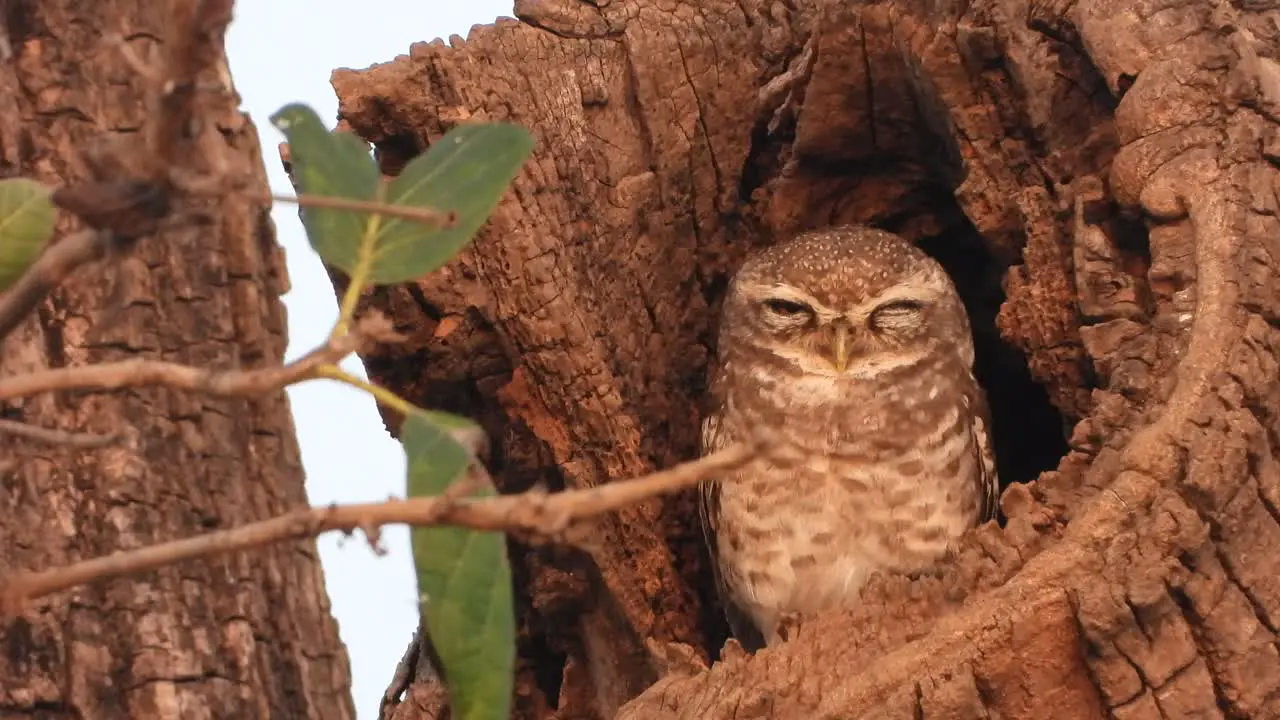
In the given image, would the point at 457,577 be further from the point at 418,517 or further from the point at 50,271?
the point at 50,271

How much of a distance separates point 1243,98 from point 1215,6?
196mm

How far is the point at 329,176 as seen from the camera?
1229 millimetres

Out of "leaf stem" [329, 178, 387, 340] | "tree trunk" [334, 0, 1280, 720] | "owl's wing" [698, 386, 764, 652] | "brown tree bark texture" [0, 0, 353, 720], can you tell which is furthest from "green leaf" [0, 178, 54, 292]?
"owl's wing" [698, 386, 764, 652]

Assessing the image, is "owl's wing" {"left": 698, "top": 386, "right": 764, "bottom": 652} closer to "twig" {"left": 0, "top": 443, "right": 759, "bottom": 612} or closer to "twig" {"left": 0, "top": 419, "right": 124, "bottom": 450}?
"twig" {"left": 0, "top": 419, "right": 124, "bottom": 450}

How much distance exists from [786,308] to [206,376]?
94.4 inches

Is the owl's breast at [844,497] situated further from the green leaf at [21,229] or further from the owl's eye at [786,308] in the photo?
the green leaf at [21,229]

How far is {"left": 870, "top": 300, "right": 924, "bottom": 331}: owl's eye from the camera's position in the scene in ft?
11.0

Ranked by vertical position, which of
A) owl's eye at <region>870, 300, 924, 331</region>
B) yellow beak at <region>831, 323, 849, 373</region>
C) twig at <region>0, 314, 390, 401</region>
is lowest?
twig at <region>0, 314, 390, 401</region>

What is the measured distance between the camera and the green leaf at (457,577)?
120 centimetres

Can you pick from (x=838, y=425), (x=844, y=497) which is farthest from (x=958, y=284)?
(x=844, y=497)

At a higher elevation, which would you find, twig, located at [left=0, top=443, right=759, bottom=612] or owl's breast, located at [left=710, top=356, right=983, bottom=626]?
owl's breast, located at [left=710, top=356, right=983, bottom=626]

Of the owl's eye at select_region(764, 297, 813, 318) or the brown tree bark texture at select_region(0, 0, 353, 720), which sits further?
the owl's eye at select_region(764, 297, 813, 318)

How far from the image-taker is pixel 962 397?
3346mm

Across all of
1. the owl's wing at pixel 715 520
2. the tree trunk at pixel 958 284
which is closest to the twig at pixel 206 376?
the tree trunk at pixel 958 284
